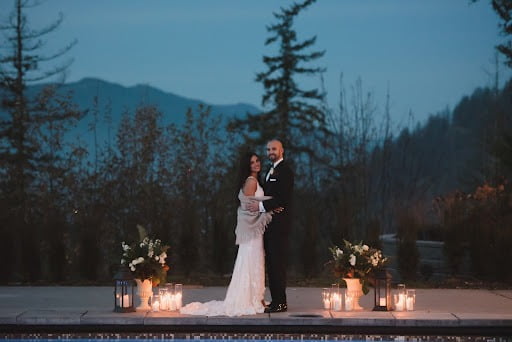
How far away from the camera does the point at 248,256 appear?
34.1 ft

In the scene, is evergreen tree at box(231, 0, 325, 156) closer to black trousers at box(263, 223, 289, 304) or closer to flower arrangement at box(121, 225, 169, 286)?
flower arrangement at box(121, 225, 169, 286)

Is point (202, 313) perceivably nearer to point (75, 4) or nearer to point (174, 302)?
point (174, 302)

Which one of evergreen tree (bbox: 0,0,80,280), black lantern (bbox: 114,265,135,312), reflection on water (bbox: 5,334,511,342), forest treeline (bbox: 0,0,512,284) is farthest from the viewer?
evergreen tree (bbox: 0,0,80,280)

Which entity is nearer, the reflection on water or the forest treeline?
the reflection on water

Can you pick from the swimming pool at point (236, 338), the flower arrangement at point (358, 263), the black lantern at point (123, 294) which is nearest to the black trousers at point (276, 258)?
the flower arrangement at point (358, 263)

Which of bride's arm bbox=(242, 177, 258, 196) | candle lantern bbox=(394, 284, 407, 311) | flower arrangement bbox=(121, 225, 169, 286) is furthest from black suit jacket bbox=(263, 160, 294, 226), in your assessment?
candle lantern bbox=(394, 284, 407, 311)

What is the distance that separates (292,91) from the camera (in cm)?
3688

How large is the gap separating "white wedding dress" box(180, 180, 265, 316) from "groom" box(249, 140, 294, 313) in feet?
0.33

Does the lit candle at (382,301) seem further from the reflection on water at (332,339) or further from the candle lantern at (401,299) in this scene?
the reflection on water at (332,339)

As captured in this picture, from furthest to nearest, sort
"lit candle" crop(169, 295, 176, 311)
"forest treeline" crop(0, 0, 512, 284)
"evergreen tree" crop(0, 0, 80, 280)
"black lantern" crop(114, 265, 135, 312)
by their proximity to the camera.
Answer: "evergreen tree" crop(0, 0, 80, 280) < "forest treeline" crop(0, 0, 512, 284) < "lit candle" crop(169, 295, 176, 311) < "black lantern" crop(114, 265, 135, 312)

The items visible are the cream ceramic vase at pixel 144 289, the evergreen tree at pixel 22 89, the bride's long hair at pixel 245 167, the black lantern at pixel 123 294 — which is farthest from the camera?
the evergreen tree at pixel 22 89

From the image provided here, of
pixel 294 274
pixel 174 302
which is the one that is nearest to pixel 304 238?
pixel 294 274

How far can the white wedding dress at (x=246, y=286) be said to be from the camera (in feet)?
33.6

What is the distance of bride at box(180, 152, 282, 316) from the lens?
1027 cm
